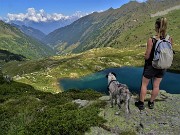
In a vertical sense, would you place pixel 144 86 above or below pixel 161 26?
below

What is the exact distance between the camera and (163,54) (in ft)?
48.3

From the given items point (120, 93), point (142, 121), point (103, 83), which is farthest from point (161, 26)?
point (103, 83)

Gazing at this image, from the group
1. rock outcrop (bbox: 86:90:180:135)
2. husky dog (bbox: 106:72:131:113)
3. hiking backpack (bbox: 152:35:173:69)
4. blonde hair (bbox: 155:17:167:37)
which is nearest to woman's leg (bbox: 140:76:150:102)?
husky dog (bbox: 106:72:131:113)

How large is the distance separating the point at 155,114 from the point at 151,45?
462cm

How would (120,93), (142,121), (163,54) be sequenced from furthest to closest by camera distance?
(120,93) → (142,121) → (163,54)

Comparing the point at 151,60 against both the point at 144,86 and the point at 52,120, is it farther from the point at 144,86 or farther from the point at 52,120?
the point at 52,120

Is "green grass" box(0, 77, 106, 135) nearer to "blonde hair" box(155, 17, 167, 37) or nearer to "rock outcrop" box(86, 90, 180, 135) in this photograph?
"rock outcrop" box(86, 90, 180, 135)

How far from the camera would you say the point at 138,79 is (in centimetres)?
18238

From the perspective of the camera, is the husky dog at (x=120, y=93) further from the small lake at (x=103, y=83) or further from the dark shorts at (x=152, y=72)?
the small lake at (x=103, y=83)

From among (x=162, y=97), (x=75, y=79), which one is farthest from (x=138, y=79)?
(x=162, y=97)

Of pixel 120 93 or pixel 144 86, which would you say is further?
pixel 120 93

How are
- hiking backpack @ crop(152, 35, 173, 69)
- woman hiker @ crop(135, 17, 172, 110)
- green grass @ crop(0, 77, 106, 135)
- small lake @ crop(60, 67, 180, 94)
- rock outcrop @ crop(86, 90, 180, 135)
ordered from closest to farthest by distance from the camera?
hiking backpack @ crop(152, 35, 173, 69) → woman hiker @ crop(135, 17, 172, 110) → rock outcrop @ crop(86, 90, 180, 135) → green grass @ crop(0, 77, 106, 135) → small lake @ crop(60, 67, 180, 94)

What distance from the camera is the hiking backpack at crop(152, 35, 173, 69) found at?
48.4 feet

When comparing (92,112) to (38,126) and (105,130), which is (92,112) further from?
(38,126)
